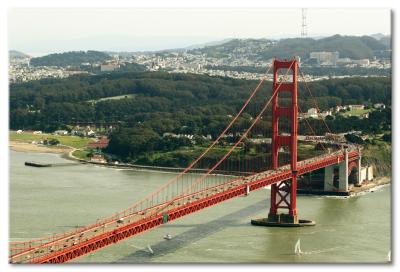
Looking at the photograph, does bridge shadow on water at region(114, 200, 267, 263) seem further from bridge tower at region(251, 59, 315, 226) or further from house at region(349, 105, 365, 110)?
house at region(349, 105, 365, 110)

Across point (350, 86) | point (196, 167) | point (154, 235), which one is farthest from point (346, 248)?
point (350, 86)

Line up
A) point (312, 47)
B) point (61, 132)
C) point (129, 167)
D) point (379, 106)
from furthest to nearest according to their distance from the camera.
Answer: point (312, 47) < point (61, 132) < point (379, 106) < point (129, 167)

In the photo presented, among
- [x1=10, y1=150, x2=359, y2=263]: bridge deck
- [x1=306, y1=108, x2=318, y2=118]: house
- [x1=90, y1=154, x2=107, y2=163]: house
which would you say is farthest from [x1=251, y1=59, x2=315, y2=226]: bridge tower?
[x1=90, y1=154, x2=107, y2=163]: house

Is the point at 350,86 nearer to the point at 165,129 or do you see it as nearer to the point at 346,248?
the point at 165,129

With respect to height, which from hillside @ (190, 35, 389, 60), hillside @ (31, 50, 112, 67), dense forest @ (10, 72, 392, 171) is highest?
hillside @ (190, 35, 389, 60)

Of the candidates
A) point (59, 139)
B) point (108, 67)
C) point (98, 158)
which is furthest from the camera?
point (108, 67)

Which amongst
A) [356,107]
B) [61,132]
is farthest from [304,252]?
[61,132]

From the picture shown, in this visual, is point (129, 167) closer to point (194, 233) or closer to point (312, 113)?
point (312, 113)

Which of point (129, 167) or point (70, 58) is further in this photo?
point (70, 58)
